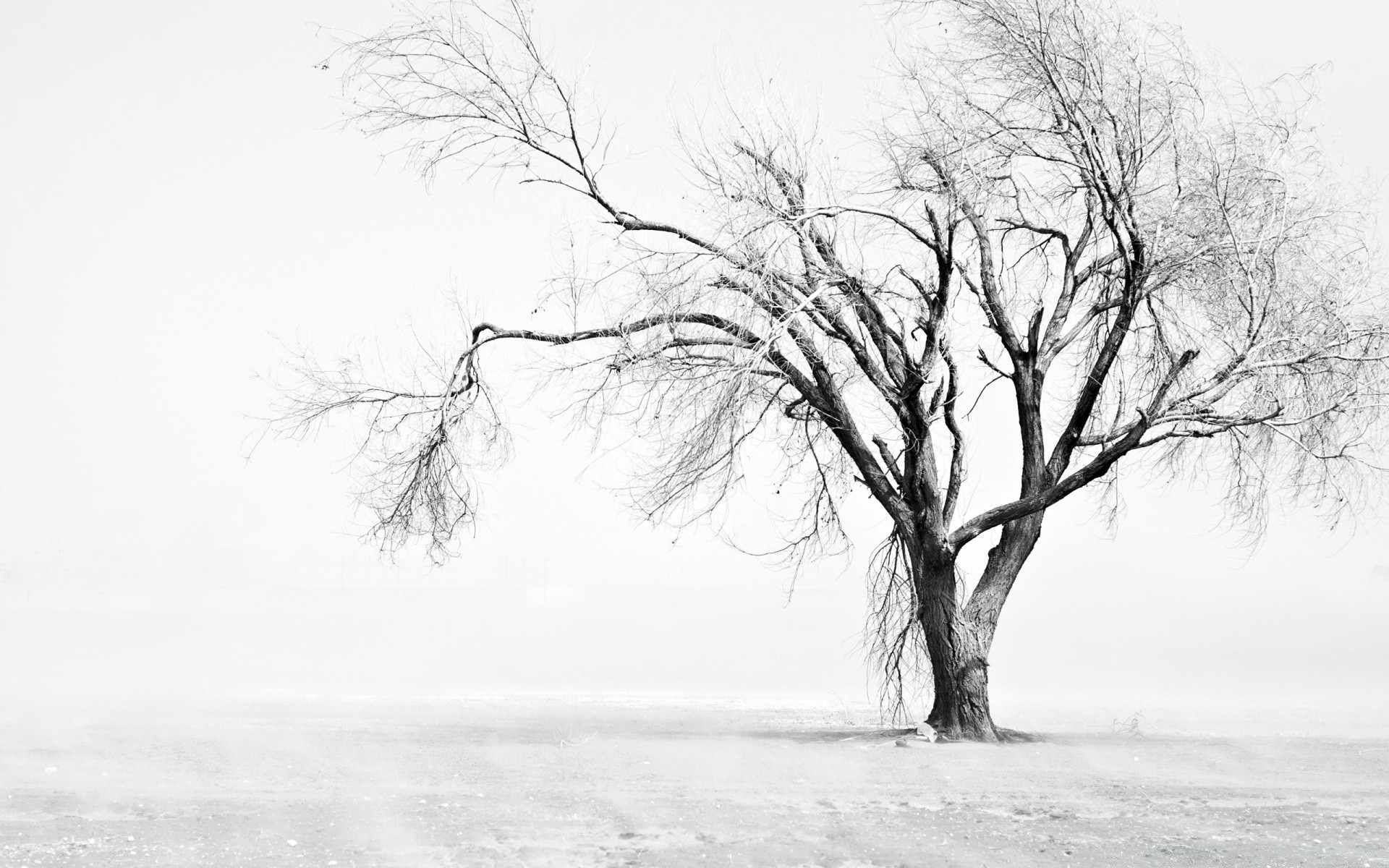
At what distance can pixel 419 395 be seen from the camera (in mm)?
10969

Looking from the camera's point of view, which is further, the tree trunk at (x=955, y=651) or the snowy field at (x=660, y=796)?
the tree trunk at (x=955, y=651)

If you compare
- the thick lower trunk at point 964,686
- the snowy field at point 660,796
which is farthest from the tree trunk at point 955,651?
the snowy field at point 660,796

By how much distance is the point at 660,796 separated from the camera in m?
7.84

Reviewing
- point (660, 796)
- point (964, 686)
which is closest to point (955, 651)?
point (964, 686)

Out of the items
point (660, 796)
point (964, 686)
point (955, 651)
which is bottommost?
point (660, 796)

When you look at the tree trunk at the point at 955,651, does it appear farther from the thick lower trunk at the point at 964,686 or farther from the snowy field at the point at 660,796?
the snowy field at the point at 660,796

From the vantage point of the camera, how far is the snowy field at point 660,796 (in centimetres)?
650

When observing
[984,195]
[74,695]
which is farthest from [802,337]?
[74,695]

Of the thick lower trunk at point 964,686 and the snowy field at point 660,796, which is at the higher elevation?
the thick lower trunk at point 964,686

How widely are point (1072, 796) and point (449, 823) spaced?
4.01 m

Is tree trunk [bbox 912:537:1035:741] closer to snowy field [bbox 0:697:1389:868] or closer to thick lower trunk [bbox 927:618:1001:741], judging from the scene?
thick lower trunk [bbox 927:618:1001:741]

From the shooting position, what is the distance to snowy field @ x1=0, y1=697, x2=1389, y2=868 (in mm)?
6504

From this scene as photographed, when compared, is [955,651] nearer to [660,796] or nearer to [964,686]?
[964,686]

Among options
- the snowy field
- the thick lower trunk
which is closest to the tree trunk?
the thick lower trunk
